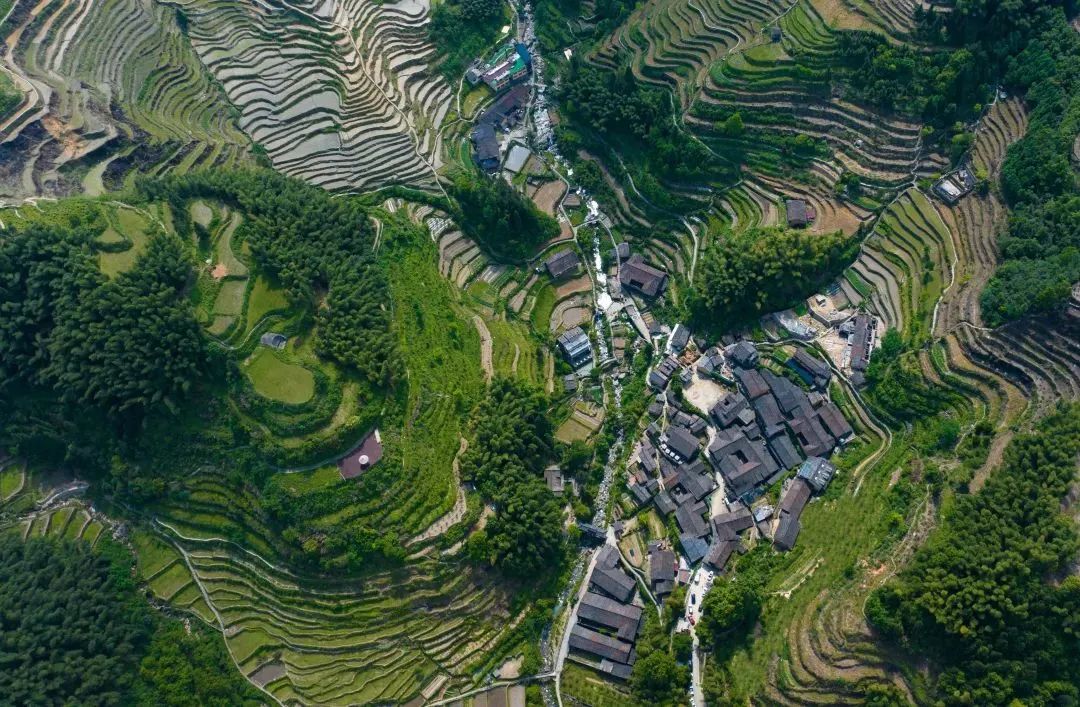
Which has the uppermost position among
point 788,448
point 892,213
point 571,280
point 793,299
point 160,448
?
point 892,213

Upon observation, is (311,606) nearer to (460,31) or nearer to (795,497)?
(795,497)

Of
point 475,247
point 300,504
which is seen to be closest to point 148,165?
point 475,247

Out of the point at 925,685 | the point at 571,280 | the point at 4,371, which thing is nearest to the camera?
the point at 925,685

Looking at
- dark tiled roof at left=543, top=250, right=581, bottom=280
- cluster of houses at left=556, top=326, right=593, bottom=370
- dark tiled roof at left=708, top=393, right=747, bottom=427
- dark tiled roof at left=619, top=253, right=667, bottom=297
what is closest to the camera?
dark tiled roof at left=708, top=393, right=747, bottom=427

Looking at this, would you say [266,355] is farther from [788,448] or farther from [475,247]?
[788,448]

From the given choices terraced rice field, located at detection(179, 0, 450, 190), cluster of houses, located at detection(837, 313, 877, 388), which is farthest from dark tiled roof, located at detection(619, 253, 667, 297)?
terraced rice field, located at detection(179, 0, 450, 190)

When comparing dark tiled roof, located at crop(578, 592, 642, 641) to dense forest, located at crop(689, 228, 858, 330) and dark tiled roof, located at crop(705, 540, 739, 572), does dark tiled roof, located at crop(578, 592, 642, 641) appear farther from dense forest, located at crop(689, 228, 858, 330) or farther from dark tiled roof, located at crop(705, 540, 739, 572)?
dense forest, located at crop(689, 228, 858, 330)

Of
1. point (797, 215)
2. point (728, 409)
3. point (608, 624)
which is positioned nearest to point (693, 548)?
point (608, 624)
